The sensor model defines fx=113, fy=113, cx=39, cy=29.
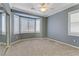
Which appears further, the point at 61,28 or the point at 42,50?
the point at 61,28

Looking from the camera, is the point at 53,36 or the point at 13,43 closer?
the point at 13,43

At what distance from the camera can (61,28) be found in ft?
16.5

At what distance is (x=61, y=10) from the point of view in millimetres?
4930

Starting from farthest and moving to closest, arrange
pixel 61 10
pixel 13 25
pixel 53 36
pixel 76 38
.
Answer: pixel 53 36
pixel 61 10
pixel 13 25
pixel 76 38

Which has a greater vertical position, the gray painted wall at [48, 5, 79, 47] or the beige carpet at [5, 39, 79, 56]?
the gray painted wall at [48, 5, 79, 47]

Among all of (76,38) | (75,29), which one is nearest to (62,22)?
(75,29)

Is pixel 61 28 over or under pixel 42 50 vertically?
over

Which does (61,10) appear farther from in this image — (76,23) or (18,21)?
(18,21)

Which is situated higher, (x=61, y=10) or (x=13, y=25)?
(x=61, y=10)

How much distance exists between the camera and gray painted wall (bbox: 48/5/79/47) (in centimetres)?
429

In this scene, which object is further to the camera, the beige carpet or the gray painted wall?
the gray painted wall

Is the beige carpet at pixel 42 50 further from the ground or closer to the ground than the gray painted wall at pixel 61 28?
closer to the ground

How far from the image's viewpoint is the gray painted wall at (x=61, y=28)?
429cm

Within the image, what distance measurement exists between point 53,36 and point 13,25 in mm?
1913
